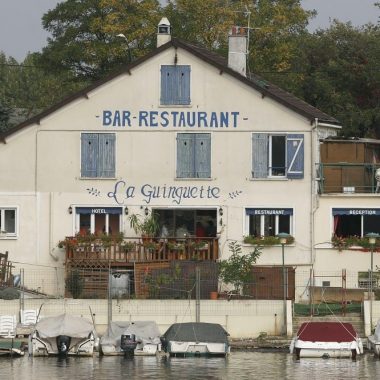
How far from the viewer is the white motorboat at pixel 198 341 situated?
194ft

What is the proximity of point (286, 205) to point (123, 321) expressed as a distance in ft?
37.0

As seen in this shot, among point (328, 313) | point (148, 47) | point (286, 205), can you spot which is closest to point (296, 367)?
point (328, 313)

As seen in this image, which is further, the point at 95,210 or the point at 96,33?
the point at 96,33

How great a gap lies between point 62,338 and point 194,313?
629cm

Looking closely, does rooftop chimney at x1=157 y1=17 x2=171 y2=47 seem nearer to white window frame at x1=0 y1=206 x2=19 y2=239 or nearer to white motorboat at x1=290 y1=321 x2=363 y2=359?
white window frame at x1=0 y1=206 x2=19 y2=239

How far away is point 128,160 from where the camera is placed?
231 ft

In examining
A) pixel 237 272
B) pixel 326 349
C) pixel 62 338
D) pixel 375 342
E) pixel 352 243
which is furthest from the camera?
pixel 352 243

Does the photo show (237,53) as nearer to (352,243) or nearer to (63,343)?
(352,243)

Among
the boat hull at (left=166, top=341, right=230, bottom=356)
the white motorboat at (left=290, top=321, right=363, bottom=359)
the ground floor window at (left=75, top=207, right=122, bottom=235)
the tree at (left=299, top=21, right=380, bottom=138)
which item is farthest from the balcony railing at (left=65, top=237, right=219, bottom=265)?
the tree at (left=299, top=21, right=380, bottom=138)

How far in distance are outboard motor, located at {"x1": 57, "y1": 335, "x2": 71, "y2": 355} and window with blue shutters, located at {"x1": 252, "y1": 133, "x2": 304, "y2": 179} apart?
14.2 meters

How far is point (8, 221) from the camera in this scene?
70.4m

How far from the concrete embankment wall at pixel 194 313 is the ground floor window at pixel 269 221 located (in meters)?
6.94

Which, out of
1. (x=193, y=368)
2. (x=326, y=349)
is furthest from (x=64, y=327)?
(x=326, y=349)

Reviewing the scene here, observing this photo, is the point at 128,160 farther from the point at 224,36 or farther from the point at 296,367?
the point at 224,36
